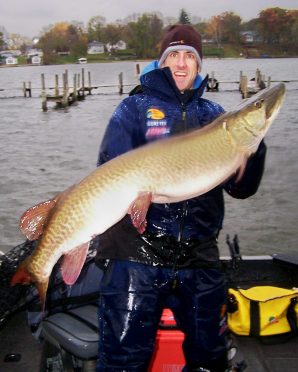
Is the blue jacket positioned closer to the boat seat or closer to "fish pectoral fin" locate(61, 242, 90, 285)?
"fish pectoral fin" locate(61, 242, 90, 285)

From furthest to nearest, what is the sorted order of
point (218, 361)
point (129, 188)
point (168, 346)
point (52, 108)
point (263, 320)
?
point (52, 108)
point (263, 320)
point (168, 346)
point (218, 361)
point (129, 188)

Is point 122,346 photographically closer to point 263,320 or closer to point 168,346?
point 168,346

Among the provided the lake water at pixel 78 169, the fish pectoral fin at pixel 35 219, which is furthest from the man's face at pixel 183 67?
the lake water at pixel 78 169

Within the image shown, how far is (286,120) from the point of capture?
98.3ft

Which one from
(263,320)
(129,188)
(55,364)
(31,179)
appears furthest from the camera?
(31,179)

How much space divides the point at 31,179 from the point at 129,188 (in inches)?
546

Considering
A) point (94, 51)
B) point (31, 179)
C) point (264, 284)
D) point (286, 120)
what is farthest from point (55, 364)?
point (94, 51)

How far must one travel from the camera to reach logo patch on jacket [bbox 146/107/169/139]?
314 cm

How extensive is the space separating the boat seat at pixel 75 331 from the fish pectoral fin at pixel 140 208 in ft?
3.71

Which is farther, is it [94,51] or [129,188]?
[94,51]

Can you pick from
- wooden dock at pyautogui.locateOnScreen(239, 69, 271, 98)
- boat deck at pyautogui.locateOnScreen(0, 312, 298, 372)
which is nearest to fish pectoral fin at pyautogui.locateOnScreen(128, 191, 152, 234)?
boat deck at pyautogui.locateOnScreen(0, 312, 298, 372)

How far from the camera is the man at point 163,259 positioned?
3035mm

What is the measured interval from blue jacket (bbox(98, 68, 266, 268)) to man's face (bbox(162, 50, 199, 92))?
10 cm

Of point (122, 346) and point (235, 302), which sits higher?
point (122, 346)
